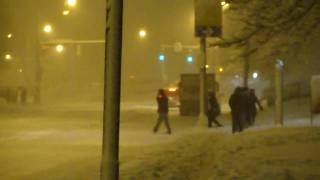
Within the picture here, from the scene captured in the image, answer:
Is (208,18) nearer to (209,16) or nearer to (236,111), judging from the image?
(209,16)

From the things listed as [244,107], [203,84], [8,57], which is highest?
[8,57]

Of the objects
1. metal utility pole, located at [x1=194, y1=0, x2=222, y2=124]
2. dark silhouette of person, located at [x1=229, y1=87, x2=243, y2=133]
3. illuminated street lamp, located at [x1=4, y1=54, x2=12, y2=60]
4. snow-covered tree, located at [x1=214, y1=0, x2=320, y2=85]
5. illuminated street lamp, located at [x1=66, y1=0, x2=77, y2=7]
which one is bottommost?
dark silhouette of person, located at [x1=229, y1=87, x2=243, y2=133]

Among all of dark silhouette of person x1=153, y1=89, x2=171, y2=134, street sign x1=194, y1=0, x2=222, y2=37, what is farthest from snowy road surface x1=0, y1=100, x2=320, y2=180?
street sign x1=194, y1=0, x2=222, y2=37

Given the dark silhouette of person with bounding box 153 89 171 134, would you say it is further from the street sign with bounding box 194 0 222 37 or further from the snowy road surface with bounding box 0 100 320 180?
the street sign with bounding box 194 0 222 37

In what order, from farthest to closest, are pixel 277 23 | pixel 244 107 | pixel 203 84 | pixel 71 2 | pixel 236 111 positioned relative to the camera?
pixel 71 2 < pixel 203 84 < pixel 244 107 < pixel 236 111 < pixel 277 23

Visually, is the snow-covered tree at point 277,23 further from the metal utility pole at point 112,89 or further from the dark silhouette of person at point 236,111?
the dark silhouette of person at point 236,111

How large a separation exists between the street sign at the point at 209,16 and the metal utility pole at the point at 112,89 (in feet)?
47.4

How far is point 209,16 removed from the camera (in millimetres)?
22516

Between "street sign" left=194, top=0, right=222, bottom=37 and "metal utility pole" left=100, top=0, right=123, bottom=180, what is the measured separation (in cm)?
1445

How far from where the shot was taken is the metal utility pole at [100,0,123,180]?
26.2ft

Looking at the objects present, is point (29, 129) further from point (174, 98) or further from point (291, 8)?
point (174, 98)

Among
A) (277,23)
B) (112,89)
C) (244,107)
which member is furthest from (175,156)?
(244,107)

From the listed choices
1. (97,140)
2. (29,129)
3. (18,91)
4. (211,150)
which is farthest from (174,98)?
(211,150)

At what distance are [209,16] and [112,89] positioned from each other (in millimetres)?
14932
